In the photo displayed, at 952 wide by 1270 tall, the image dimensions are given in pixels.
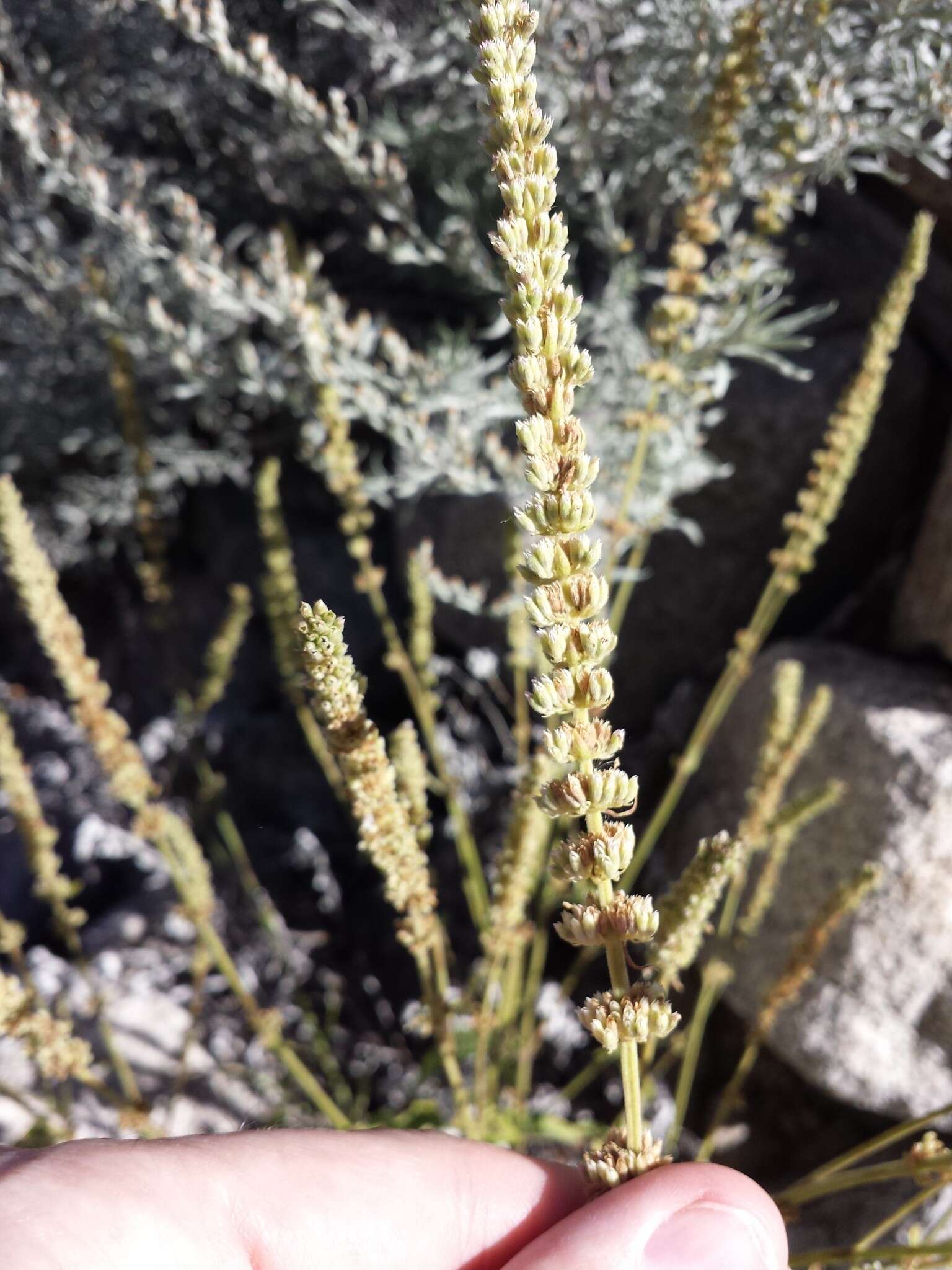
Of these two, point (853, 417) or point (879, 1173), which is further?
point (853, 417)

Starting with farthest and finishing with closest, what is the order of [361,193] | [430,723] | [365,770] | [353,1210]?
[361,193]
[430,723]
[353,1210]
[365,770]

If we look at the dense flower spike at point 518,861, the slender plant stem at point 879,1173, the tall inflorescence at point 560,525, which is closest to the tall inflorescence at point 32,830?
the dense flower spike at point 518,861

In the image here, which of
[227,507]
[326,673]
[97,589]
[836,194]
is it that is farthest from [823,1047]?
[97,589]

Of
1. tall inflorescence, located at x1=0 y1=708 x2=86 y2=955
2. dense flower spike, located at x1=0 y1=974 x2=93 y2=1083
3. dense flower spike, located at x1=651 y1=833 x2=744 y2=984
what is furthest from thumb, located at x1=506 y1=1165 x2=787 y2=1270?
tall inflorescence, located at x1=0 y1=708 x2=86 y2=955

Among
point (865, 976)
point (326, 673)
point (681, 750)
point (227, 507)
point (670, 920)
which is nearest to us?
point (326, 673)

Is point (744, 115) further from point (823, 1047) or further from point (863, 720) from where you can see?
point (823, 1047)

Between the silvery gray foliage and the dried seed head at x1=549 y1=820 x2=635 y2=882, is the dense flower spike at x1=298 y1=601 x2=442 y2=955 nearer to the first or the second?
the dried seed head at x1=549 y1=820 x2=635 y2=882

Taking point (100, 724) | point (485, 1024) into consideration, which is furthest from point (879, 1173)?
point (100, 724)

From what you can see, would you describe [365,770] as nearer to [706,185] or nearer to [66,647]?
[66,647]
